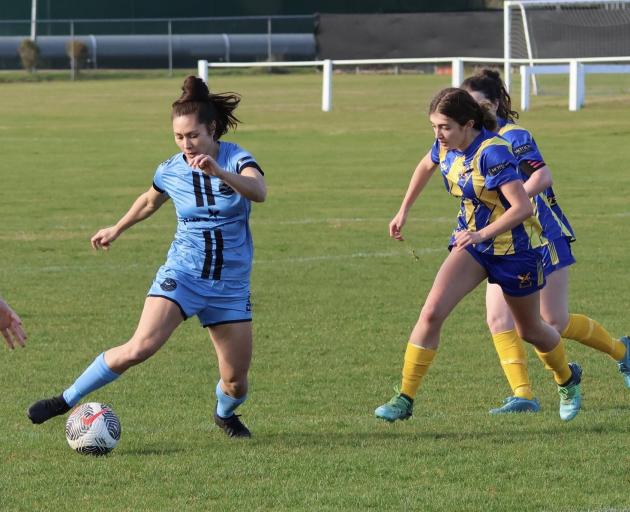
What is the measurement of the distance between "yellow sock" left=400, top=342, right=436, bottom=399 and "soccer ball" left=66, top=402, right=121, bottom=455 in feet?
5.12

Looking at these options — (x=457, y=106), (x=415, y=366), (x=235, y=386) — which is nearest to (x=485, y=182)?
(x=457, y=106)

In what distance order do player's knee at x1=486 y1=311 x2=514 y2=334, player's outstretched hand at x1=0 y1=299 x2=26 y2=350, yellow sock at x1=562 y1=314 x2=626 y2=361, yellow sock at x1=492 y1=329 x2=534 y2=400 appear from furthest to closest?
yellow sock at x1=562 y1=314 x2=626 y2=361 < player's knee at x1=486 y1=311 x2=514 y2=334 < yellow sock at x1=492 y1=329 x2=534 y2=400 < player's outstretched hand at x1=0 y1=299 x2=26 y2=350

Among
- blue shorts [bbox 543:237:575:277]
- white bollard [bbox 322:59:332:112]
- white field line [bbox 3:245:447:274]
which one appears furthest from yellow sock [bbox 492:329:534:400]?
white bollard [bbox 322:59:332:112]

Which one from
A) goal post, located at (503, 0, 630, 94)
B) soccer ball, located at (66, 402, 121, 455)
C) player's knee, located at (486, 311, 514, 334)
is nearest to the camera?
soccer ball, located at (66, 402, 121, 455)

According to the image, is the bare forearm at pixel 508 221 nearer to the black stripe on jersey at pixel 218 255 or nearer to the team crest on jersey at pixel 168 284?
the black stripe on jersey at pixel 218 255

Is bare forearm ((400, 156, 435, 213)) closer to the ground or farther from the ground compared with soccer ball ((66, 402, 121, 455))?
farther from the ground

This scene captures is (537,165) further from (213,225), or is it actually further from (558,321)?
(213,225)

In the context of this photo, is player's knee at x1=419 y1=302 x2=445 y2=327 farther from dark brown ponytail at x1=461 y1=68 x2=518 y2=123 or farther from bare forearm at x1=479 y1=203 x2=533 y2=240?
dark brown ponytail at x1=461 y1=68 x2=518 y2=123

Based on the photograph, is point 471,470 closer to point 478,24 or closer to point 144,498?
point 144,498

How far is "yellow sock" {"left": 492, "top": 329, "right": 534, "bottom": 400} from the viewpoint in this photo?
7.71 m

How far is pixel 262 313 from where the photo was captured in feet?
36.1

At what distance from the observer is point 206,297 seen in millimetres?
6668

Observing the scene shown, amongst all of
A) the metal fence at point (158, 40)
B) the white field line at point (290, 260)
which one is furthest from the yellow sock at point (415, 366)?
the metal fence at point (158, 40)

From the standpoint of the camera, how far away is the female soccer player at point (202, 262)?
259 inches
